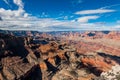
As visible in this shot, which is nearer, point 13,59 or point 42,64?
point 13,59

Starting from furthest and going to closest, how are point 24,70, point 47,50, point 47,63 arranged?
point 47,50
point 47,63
point 24,70

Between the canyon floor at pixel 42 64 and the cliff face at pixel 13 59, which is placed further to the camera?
the canyon floor at pixel 42 64

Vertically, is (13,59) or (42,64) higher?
(13,59)

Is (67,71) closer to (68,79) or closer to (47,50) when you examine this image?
(68,79)

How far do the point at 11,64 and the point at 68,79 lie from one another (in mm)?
39173

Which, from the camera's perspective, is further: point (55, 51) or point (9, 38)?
point (55, 51)

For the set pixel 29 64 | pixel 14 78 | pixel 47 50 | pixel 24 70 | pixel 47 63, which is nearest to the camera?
pixel 14 78

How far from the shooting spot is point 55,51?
600 feet

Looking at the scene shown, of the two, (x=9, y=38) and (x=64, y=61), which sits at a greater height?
(x=9, y=38)

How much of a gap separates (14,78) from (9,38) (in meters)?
51.8

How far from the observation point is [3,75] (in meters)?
129

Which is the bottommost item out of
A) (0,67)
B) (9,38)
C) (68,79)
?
(68,79)

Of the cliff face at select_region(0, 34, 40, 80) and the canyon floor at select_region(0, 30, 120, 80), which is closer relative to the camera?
the cliff face at select_region(0, 34, 40, 80)

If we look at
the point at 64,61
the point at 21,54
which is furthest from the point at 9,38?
the point at 64,61
